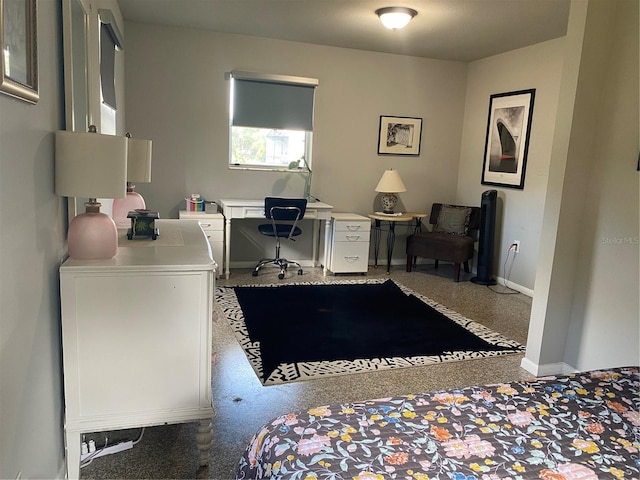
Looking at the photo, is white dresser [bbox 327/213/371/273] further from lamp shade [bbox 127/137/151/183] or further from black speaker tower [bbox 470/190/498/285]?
lamp shade [bbox 127/137/151/183]

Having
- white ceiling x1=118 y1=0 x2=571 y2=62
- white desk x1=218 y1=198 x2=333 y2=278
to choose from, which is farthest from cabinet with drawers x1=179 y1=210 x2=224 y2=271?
white ceiling x1=118 y1=0 x2=571 y2=62

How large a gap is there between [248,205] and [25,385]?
3.33 m

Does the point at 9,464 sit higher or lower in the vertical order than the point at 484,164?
→ lower

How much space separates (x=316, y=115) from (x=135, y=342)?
3.88m

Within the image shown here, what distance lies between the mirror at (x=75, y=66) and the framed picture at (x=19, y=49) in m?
0.36

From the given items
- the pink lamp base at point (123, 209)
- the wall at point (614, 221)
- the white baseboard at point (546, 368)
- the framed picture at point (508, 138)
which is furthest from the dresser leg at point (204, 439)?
the framed picture at point (508, 138)

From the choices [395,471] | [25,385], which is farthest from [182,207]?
[395,471]

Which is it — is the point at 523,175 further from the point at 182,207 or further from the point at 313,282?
the point at 182,207

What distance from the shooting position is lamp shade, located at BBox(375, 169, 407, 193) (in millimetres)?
5105

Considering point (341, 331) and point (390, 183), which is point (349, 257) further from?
point (341, 331)

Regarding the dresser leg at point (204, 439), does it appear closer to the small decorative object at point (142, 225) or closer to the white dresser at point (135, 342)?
the white dresser at point (135, 342)

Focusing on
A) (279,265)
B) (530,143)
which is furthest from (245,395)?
(530,143)

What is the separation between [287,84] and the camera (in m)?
4.87

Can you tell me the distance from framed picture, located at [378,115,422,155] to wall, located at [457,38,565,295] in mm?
644
